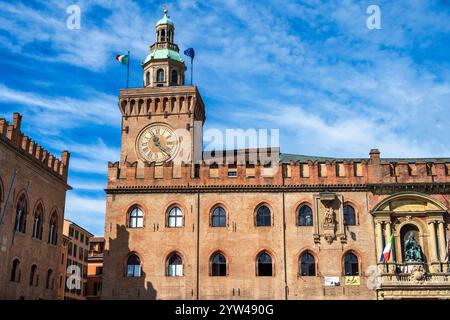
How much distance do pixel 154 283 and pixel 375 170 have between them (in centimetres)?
1729

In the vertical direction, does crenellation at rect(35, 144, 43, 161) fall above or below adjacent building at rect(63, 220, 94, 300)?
above

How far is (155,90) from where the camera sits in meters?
44.8

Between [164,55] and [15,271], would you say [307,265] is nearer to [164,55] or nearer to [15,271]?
[15,271]

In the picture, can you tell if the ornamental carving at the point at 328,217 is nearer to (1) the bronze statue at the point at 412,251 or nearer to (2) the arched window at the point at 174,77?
(1) the bronze statue at the point at 412,251

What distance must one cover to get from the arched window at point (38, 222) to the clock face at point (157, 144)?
9.71 meters

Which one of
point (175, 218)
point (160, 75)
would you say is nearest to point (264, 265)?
point (175, 218)

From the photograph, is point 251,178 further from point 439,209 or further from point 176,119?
point 439,209

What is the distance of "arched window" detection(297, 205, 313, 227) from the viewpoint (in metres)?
38.0

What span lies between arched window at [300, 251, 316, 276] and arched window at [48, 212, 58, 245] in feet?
57.7

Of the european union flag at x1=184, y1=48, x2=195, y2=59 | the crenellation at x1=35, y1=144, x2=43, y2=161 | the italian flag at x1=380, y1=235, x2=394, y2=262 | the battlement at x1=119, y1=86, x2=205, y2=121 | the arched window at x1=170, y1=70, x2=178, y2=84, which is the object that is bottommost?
the italian flag at x1=380, y1=235, x2=394, y2=262

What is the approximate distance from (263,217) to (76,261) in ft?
153

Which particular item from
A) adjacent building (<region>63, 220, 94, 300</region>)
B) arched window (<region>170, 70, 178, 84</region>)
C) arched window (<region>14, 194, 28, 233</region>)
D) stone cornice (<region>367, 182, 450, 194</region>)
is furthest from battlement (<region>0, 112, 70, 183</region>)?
adjacent building (<region>63, 220, 94, 300</region>)

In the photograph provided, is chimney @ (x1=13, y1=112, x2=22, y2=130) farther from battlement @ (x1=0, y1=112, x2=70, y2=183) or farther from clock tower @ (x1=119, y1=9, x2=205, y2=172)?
clock tower @ (x1=119, y1=9, x2=205, y2=172)

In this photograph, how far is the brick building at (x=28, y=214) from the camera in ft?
104
